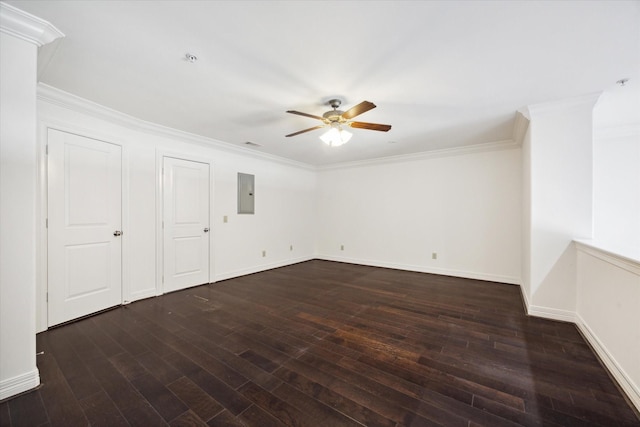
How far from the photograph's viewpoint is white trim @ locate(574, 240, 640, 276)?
5.62 feet

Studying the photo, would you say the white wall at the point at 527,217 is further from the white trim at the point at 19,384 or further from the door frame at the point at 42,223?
the door frame at the point at 42,223

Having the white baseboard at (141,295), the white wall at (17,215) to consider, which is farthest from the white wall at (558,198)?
the white baseboard at (141,295)

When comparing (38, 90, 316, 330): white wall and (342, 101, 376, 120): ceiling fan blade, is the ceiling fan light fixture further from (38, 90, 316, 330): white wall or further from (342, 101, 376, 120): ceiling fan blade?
(38, 90, 316, 330): white wall

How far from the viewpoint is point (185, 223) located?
12.8 ft

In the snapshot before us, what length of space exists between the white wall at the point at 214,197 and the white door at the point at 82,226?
9 centimetres

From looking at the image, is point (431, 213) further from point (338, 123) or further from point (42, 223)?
point (42, 223)

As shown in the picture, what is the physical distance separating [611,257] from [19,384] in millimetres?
4395

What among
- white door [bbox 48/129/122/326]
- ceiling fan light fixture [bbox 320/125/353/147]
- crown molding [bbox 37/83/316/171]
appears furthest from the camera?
ceiling fan light fixture [bbox 320/125/353/147]

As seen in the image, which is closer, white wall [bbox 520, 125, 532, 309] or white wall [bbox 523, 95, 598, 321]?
white wall [bbox 523, 95, 598, 321]

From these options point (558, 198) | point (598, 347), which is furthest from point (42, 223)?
point (558, 198)

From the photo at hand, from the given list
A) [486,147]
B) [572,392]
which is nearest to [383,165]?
[486,147]

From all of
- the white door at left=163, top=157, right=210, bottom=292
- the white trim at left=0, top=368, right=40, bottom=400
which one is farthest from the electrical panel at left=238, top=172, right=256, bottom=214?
the white trim at left=0, top=368, right=40, bottom=400

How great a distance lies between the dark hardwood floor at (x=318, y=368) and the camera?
1480 millimetres

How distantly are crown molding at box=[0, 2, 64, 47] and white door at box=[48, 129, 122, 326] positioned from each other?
1345 mm
